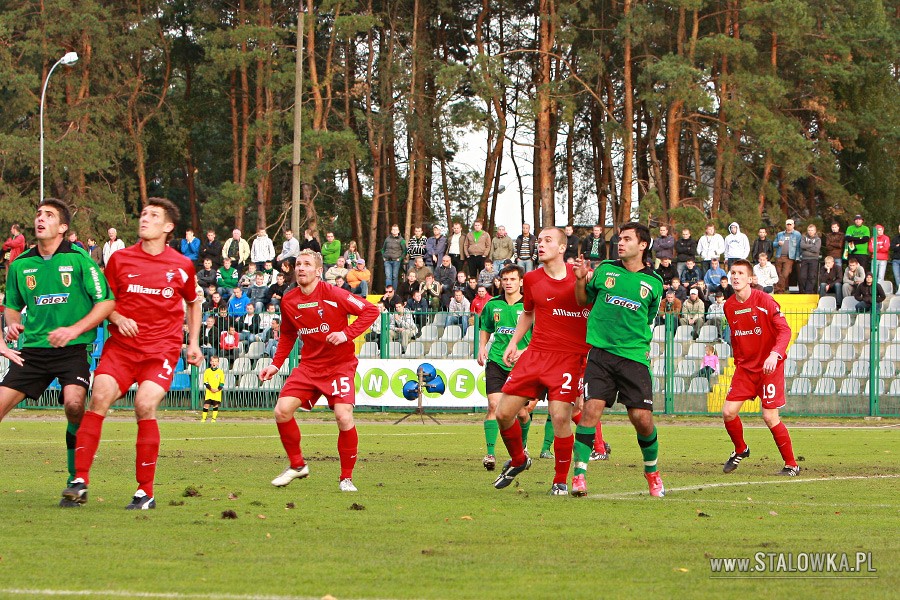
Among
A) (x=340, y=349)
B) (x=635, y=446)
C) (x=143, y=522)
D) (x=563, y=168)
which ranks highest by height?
(x=563, y=168)

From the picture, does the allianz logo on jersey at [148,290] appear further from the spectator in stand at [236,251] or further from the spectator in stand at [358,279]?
the spectator in stand at [236,251]

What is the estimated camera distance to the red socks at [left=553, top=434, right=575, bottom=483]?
9.79 meters

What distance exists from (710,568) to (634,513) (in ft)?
7.74

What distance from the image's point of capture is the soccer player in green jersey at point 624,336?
9.57 m

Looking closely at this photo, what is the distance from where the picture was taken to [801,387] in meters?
24.5

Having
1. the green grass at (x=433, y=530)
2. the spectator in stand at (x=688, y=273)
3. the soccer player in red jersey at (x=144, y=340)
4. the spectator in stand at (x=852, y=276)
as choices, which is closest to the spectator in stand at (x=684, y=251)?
the spectator in stand at (x=688, y=273)

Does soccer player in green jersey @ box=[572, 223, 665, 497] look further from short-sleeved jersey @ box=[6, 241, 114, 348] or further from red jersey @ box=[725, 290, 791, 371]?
short-sleeved jersey @ box=[6, 241, 114, 348]

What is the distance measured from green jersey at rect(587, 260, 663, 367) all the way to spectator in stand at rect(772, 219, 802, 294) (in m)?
19.7

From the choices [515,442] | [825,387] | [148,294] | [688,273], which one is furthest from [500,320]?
[688,273]

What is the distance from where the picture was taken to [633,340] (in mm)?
9617

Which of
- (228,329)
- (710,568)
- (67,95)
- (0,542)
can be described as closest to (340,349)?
(0,542)

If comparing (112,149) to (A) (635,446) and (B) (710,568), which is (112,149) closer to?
(A) (635,446)

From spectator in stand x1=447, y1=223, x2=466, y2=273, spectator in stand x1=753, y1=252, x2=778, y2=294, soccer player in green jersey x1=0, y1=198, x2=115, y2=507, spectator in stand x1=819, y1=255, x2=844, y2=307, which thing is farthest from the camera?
spectator in stand x1=447, y1=223, x2=466, y2=273

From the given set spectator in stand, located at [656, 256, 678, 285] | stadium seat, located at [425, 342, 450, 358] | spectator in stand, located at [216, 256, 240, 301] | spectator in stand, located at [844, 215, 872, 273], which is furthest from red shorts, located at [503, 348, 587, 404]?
spectator in stand, located at [216, 256, 240, 301]
